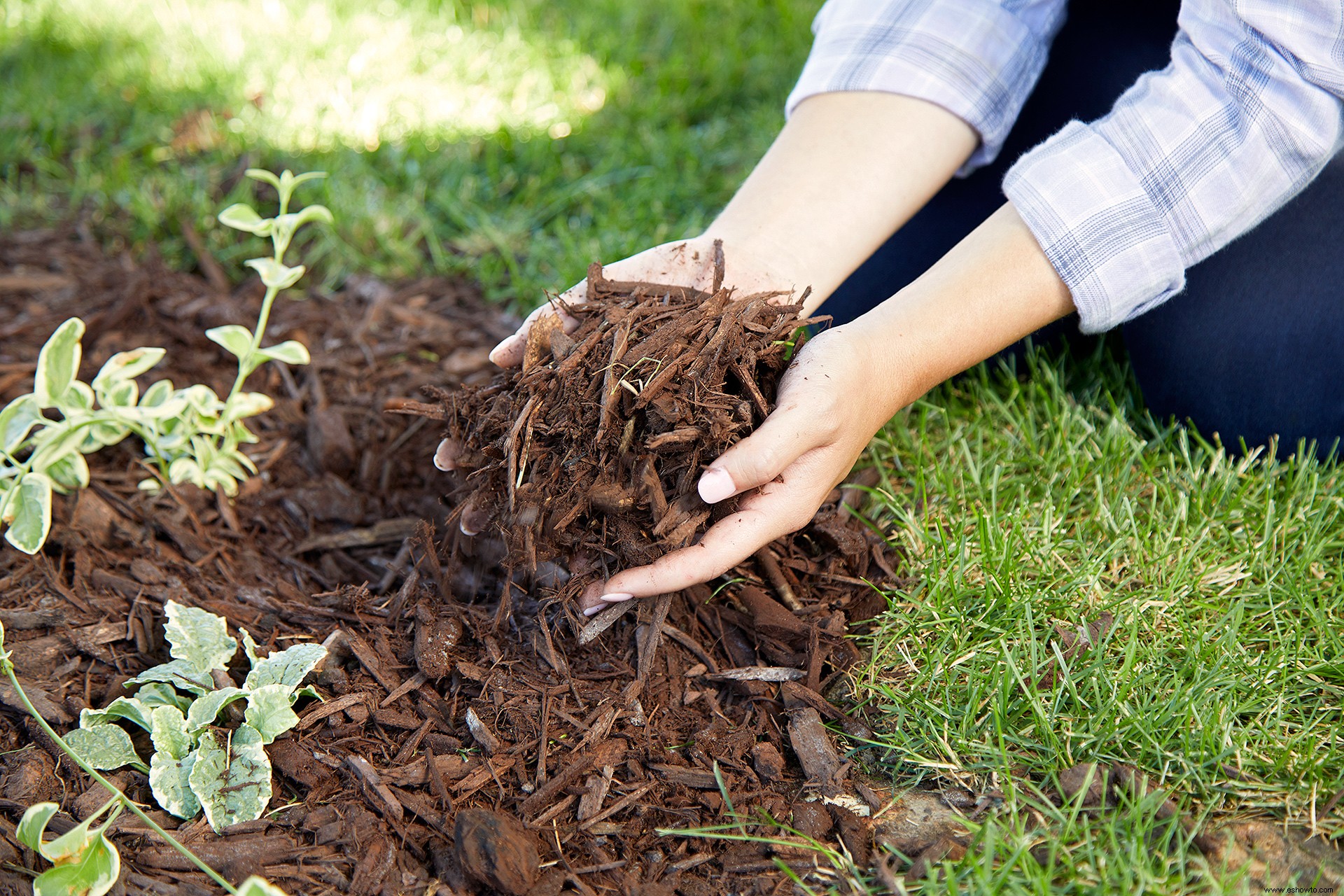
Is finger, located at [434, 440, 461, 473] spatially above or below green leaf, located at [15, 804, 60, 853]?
above

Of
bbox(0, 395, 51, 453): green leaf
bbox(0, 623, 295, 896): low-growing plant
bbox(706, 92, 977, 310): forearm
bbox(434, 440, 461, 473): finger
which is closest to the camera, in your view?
bbox(0, 623, 295, 896): low-growing plant

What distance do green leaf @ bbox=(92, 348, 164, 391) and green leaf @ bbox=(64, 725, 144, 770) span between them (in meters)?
0.79

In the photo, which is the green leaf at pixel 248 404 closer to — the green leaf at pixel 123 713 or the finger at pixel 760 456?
the green leaf at pixel 123 713

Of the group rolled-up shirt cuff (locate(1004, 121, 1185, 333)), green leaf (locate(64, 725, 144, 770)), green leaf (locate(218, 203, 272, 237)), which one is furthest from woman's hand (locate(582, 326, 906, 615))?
green leaf (locate(218, 203, 272, 237))

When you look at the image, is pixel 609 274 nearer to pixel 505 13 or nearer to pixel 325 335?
pixel 325 335

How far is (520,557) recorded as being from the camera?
1.84 m

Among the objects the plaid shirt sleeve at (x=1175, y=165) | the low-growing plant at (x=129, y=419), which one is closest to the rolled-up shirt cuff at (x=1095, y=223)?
the plaid shirt sleeve at (x=1175, y=165)

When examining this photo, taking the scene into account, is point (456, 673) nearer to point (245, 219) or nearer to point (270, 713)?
point (270, 713)

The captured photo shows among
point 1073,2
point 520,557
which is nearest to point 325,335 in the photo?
point 520,557

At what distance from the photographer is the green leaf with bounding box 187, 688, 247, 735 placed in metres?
1.66

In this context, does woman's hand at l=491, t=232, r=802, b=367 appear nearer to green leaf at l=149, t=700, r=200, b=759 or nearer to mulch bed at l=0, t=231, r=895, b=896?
mulch bed at l=0, t=231, r=895, b=896

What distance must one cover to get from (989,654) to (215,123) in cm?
380

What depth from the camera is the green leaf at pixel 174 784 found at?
160 centimetres

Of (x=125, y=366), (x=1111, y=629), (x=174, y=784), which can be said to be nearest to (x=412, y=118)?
(x=125, y=366)
